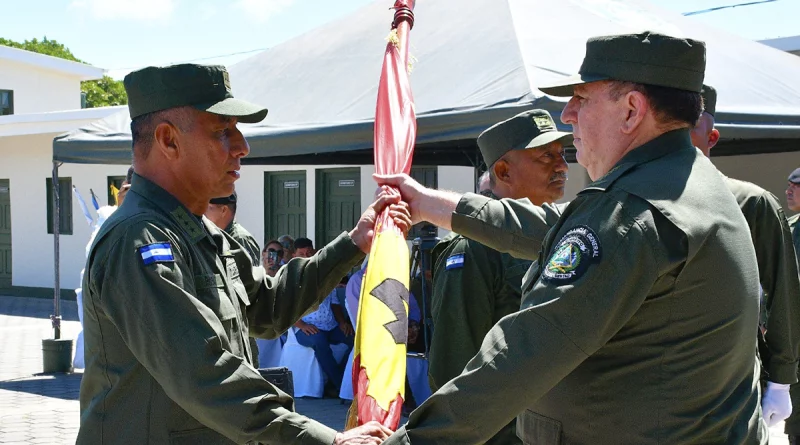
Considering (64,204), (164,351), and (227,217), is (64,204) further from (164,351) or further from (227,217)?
(164,351)

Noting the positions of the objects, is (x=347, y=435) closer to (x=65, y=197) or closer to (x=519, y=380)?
(x=519, y=380)

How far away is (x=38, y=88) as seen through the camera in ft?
84.2

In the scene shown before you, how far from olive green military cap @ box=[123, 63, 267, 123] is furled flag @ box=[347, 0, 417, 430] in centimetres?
83

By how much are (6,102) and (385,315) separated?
24945mm

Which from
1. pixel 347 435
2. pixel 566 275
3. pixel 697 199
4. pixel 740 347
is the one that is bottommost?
pixel 347 435

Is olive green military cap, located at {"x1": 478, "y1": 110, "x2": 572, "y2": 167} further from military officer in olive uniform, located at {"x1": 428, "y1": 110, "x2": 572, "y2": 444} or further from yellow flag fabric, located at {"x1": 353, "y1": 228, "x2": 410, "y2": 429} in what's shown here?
yellow flag fabric, located at {"x1": 353, "y1": 228, "x2": 410, "y2": 429}

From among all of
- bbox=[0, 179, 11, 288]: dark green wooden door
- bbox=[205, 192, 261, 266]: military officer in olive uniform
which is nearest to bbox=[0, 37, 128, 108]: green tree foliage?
bbox=[0, 179, 11, 288]: dark green wooden door

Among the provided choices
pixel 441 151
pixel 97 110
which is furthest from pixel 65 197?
pixel 441 151

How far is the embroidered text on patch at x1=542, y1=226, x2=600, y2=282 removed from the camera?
6.68 feet

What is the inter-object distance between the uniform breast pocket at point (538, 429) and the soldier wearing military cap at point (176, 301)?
0.43 meters

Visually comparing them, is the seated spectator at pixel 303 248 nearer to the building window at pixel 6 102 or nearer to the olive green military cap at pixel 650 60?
the olive green military cap at pixel 650 60

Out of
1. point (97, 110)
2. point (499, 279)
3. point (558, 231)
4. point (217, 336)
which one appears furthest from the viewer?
point (97, 110)

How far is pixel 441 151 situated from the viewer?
355 inches

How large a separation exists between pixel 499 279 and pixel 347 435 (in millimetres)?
1423
